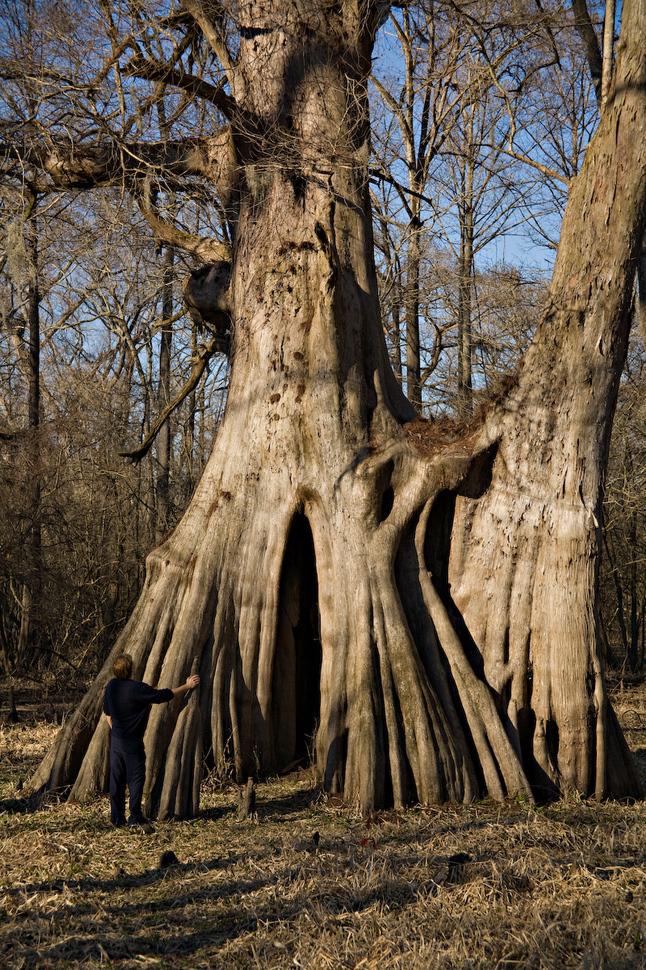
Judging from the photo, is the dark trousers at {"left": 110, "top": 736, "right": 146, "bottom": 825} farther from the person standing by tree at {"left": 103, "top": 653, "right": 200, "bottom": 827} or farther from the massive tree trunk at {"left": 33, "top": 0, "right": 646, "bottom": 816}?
the massive tree trunk at {"left": 33, "top": 0, "right": 646, "bottom": 816}

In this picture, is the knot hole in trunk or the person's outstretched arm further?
the knot hole in trunk

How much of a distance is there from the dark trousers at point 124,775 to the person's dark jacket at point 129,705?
2.7 inches

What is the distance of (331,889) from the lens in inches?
170

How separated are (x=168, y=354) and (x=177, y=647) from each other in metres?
13.0

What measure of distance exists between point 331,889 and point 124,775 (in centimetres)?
229

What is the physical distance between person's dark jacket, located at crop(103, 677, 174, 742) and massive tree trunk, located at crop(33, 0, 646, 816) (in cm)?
50

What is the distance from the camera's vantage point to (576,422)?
22.1 feet

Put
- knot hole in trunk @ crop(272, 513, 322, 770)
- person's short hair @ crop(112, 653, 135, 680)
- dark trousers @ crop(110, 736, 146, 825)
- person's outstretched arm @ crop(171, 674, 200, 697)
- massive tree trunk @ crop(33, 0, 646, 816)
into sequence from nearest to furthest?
dark trousers @ crop(110, 736, 146, 825)
person's short hair @ crop(112, 653, 135, 680)
person's outstretched arm @ crop(171, 674, 200, 697)
massive tree trunk @ crop(33, 0, 646, 816)
knot hole in trunk @ crop(272, 513, 322, 770)

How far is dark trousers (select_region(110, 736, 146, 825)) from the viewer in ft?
19.4

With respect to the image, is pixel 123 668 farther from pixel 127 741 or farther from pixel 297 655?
pixel 297 655

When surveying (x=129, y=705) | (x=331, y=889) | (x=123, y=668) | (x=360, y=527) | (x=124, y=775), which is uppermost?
(x=360, y=527)

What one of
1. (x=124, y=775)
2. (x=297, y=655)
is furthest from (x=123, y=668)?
(x=297, y=655)

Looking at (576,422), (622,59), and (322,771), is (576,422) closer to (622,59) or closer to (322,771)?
(622,59)

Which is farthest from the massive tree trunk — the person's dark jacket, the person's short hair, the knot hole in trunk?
the person's short hair
